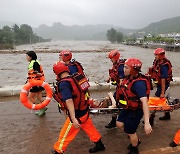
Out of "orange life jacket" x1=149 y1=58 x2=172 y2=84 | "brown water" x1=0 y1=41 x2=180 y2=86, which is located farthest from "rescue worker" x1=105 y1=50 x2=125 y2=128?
"brown water" x1=0 y1=41 x2=180 y2=86

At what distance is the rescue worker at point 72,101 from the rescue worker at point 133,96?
0.55 meters

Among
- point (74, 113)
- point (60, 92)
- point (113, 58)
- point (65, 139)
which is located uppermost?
point (113, 58)

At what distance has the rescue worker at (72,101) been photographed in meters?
3.29

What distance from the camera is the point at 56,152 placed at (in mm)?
3621

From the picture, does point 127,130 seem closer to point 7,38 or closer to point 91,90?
point 91,90

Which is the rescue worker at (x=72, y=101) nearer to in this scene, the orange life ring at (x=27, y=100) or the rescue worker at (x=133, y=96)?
the rescue worker at (x=133, y=96)

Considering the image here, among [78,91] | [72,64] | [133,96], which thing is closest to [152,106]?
[133,96]

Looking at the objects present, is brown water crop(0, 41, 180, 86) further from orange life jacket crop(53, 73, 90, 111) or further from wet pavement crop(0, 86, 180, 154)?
orange life jacket crop(53, 73, 90, 111)

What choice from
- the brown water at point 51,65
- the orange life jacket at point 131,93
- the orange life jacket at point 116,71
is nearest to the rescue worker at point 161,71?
the orange life jacket at point 116,71

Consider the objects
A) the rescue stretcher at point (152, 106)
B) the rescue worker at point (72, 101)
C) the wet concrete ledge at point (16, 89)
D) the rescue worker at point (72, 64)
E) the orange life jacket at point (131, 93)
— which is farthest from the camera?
the wet concrete ledge at point (16, 89)

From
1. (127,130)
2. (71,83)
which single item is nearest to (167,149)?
(127,130)

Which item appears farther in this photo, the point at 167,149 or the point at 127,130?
the point at 167,149

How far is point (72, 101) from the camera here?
10.9 ft

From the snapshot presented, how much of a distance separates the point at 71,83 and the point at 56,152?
113 cm
